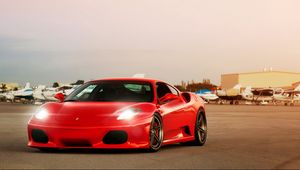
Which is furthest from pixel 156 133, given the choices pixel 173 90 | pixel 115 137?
pixel 173 90

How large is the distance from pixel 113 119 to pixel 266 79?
16172 cm

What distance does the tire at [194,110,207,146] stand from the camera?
457 inches

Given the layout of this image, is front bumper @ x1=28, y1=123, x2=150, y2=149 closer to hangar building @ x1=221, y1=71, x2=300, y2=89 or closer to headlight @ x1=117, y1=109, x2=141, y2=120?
headlight @ x1=117, y1=109, x2=141, y2=120

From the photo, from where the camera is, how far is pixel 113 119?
366 inches

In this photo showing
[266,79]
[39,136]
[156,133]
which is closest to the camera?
[39,136]

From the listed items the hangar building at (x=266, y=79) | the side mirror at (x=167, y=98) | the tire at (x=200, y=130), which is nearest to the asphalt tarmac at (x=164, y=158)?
the tire at (x=200, y=130)

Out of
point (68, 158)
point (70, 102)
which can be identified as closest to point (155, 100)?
point (70, 102)

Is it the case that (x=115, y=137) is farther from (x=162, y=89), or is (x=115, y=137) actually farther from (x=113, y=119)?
(x=162, y=89)

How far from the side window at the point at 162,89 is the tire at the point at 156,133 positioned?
1.21m

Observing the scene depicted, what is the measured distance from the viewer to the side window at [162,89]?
11.2m

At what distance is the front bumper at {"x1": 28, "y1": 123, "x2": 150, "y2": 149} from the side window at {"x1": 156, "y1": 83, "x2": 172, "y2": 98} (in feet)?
5.94

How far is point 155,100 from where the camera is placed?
33.5 ft

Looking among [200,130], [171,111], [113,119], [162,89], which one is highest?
[162,89]

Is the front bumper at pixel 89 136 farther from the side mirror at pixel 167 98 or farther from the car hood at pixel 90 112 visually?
the side mirror at pixel 167 98
